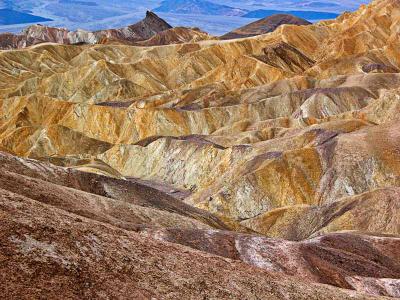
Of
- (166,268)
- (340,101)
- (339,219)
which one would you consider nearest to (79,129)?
(340,101)

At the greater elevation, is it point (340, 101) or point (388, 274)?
point (340, 101)

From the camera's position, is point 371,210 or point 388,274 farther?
point 371,210

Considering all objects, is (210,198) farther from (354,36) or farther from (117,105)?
(354,36)

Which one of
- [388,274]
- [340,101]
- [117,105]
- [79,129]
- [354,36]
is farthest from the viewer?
[354,36]

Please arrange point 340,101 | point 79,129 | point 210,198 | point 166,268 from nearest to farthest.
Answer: point 166,268 < point 210,198 < point 340,101 < point 79,129

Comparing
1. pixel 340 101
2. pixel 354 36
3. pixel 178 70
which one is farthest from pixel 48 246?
pixel 354 36

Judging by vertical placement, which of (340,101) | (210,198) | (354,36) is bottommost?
(210,198)

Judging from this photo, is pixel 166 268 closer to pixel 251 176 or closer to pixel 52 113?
pixel 251 176
